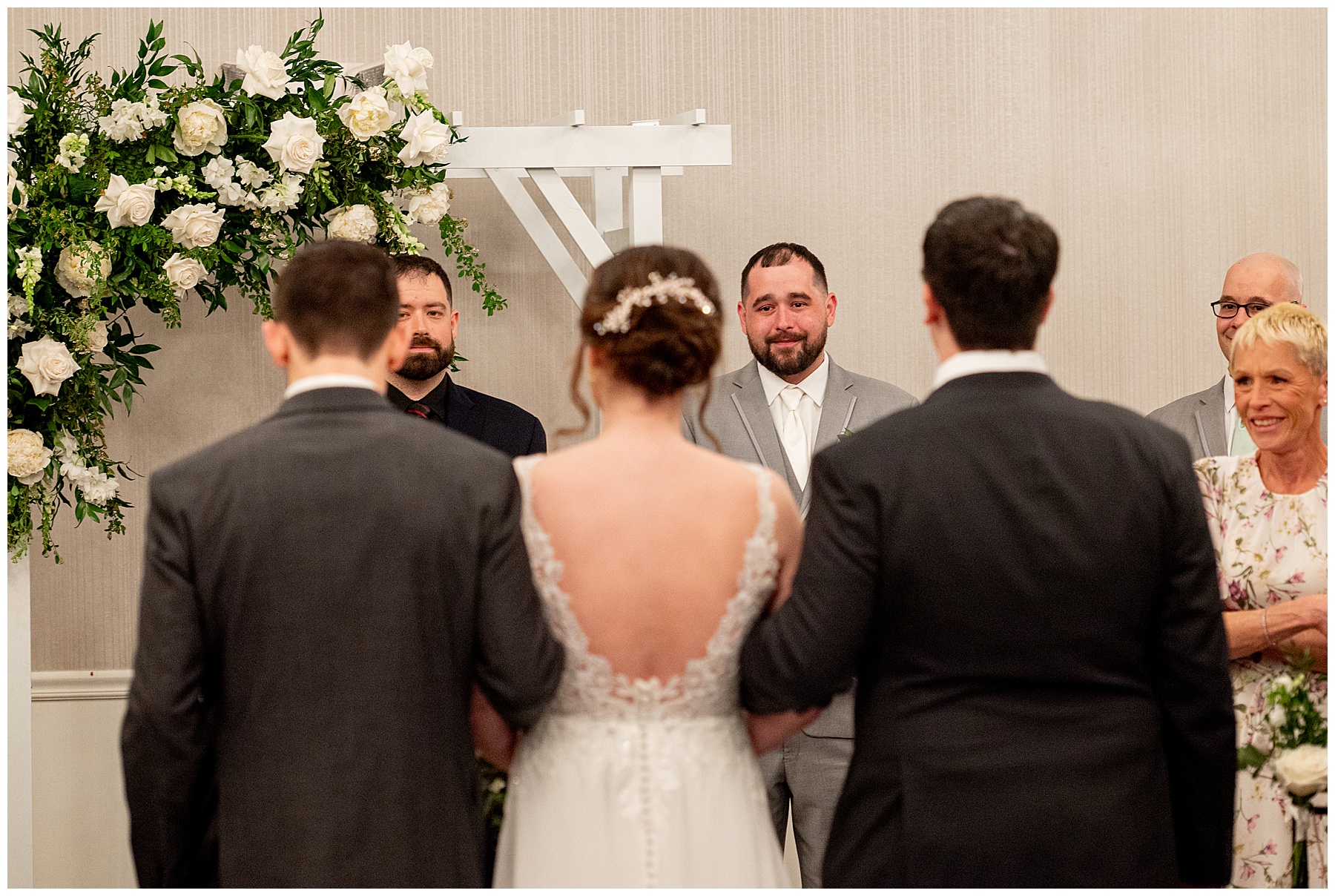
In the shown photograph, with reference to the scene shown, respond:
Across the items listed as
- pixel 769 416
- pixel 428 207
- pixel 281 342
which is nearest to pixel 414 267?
pixel 428 207

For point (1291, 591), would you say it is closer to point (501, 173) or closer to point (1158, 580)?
point (1158, 580)

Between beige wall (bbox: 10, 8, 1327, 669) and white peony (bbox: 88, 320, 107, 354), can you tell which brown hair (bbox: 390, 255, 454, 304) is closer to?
beige wall (bbox: 10, 8, 1327, 669)

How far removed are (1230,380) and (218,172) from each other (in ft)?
9.16

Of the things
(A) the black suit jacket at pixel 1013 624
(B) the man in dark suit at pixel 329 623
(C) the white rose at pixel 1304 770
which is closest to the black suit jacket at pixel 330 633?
(B) the man in dark suit at pixel 329 623

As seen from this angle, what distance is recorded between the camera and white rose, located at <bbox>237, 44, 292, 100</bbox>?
10.5ft

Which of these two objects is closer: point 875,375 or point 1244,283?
point 1244,283

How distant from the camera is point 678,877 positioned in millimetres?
1954

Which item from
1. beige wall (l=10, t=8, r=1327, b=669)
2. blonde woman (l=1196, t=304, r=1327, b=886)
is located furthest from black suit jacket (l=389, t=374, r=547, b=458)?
blonde woman (l=1196, t=304, r=1327, b=886)

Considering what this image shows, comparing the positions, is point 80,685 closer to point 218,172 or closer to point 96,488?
A: point 96,488

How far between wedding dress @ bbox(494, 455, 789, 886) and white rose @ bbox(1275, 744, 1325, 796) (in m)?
1.01

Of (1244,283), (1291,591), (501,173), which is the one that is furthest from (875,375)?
(1291,591)

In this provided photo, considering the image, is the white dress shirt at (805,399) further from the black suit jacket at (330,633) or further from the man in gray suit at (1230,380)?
the black suit jacket at (330,633)

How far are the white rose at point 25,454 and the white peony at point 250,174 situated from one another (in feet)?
2.71

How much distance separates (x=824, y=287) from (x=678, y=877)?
2022 mm
